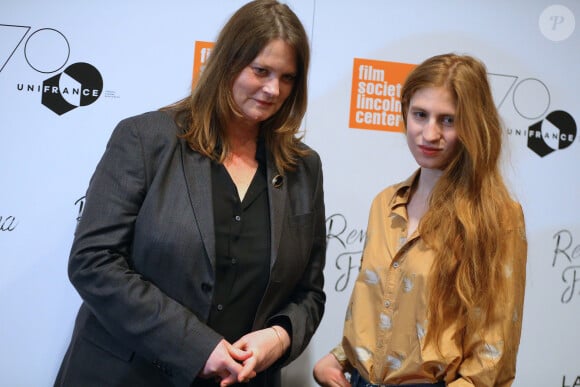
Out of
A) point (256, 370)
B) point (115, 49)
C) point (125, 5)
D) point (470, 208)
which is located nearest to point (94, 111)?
point (115, 49)

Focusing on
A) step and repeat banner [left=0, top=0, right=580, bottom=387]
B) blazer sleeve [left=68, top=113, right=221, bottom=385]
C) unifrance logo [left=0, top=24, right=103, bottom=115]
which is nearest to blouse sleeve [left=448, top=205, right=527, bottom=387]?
blazer sleeve [left=68, top=113, right=221, bottom=385]

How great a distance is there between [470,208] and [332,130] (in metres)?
0.93

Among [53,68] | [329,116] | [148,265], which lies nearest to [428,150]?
[148,265]

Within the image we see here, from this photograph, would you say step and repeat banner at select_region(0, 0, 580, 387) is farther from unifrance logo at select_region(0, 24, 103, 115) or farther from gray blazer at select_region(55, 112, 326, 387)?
gray blazer at select_region(55, 112, 326, 387)

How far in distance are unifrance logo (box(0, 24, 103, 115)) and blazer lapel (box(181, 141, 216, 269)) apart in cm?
79

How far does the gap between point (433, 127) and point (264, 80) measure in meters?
0.43

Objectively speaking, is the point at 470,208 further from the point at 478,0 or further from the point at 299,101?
the point at 478,0

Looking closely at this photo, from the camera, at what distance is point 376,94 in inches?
94.0

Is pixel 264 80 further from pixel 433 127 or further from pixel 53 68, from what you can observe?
pixel 53 68

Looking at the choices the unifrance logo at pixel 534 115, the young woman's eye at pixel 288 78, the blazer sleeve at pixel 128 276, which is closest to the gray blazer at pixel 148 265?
the blazer sleeve at pixel 128 276

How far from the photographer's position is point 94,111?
2.25m

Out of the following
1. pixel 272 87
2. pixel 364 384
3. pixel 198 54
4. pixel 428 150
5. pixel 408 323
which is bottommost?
pixel 364 384

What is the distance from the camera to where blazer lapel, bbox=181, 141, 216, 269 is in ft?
5.04

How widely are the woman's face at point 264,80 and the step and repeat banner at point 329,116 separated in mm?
681
